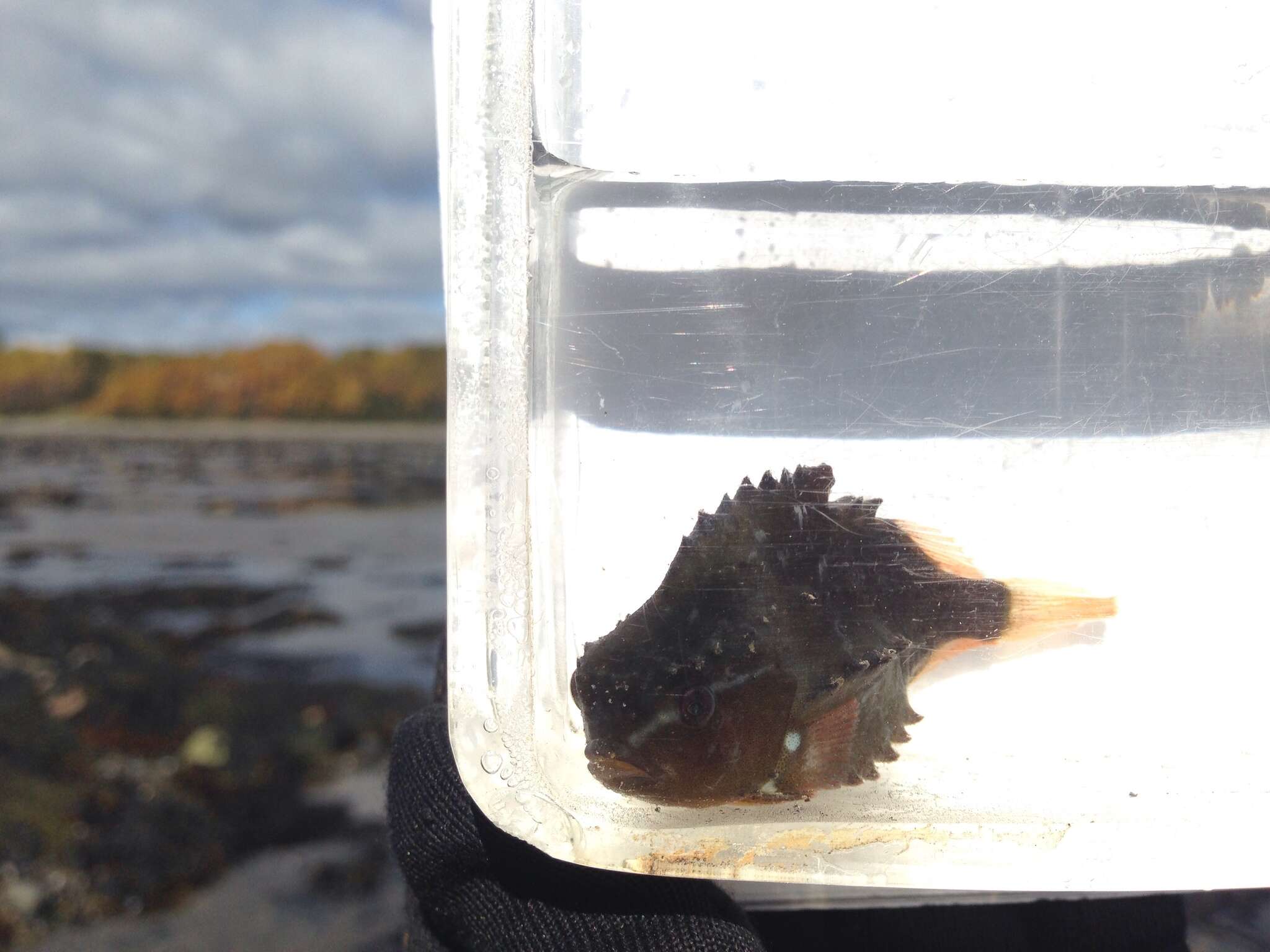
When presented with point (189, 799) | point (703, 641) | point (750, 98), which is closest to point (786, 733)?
point (703, 641)

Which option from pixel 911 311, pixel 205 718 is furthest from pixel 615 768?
pixel 205 718

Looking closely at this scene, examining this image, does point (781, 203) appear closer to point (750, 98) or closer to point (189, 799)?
point (750, 98)

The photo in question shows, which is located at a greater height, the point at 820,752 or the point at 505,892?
the point at 820,752

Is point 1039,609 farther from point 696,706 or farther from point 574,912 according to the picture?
point 574,912

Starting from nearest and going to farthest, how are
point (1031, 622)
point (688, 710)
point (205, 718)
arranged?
point (688, 710), point (1031, 622), point (205, 718)

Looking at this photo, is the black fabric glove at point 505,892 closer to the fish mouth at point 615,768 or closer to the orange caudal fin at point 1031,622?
the fish mouth at point 615,768

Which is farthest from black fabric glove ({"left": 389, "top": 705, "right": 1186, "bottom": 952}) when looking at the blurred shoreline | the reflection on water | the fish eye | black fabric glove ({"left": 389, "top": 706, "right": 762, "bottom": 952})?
the blurred shoreline
